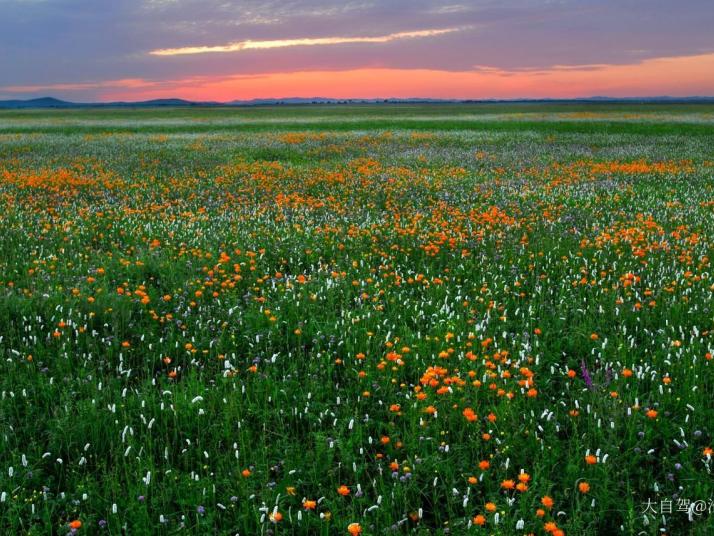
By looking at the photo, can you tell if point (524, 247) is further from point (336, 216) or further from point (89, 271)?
point (89, 271)

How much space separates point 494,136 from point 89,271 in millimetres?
32585

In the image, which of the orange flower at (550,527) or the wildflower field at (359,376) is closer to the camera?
the orange flower at (550,527)

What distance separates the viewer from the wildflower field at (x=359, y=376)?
353cm

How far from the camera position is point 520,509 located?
130 inches

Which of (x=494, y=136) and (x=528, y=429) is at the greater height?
(x=494, y=136)

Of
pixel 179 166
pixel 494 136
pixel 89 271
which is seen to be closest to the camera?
pixel 89 271

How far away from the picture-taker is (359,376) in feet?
16.2

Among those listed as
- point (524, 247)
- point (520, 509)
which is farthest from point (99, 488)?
point (524, 247)

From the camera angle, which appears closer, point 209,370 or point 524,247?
point 209,370

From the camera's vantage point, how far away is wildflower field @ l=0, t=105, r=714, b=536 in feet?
11.6

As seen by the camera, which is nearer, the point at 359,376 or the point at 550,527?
the point at 550,527

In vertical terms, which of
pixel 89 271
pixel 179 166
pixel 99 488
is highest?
pixel 179 166

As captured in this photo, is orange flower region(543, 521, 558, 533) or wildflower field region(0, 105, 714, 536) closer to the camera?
orange flower region(543, 521, 558, 533)

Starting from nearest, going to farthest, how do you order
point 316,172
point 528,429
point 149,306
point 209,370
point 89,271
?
point 528,429, point 209,370, point 149,306, point 89,271, point 316,172
